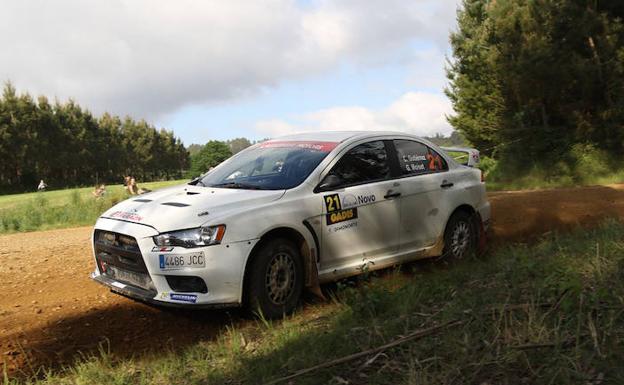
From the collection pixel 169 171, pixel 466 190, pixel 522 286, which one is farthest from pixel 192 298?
pixel 169 171

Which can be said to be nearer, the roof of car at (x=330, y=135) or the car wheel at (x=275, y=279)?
the car wheel at (x=275, y=279)

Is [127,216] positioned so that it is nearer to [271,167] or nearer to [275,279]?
[275,279]

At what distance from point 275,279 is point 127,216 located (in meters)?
1.46

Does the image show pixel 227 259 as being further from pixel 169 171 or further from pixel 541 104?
pixel 169 171

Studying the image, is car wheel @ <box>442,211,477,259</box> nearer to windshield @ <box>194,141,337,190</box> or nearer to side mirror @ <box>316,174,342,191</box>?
side mirror @ <box>316,174,342,191</box>

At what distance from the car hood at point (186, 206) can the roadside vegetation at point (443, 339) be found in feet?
3.31

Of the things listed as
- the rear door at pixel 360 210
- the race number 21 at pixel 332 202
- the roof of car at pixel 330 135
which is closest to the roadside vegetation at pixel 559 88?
the roof of car at pixel 330 135

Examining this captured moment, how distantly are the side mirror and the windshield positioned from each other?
170 mm

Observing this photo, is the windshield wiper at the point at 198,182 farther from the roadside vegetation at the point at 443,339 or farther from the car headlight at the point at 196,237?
the roadside vegetation at the point at 443,339

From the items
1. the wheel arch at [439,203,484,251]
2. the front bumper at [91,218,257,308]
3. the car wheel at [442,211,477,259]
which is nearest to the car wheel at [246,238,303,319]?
the front bumper at [91,218,257,308]

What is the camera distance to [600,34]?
1620 cm

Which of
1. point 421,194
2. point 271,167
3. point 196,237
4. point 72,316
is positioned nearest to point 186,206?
point 196,237

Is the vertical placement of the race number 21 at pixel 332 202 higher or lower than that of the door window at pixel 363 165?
lower

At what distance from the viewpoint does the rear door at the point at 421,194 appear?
5902 millimetres
